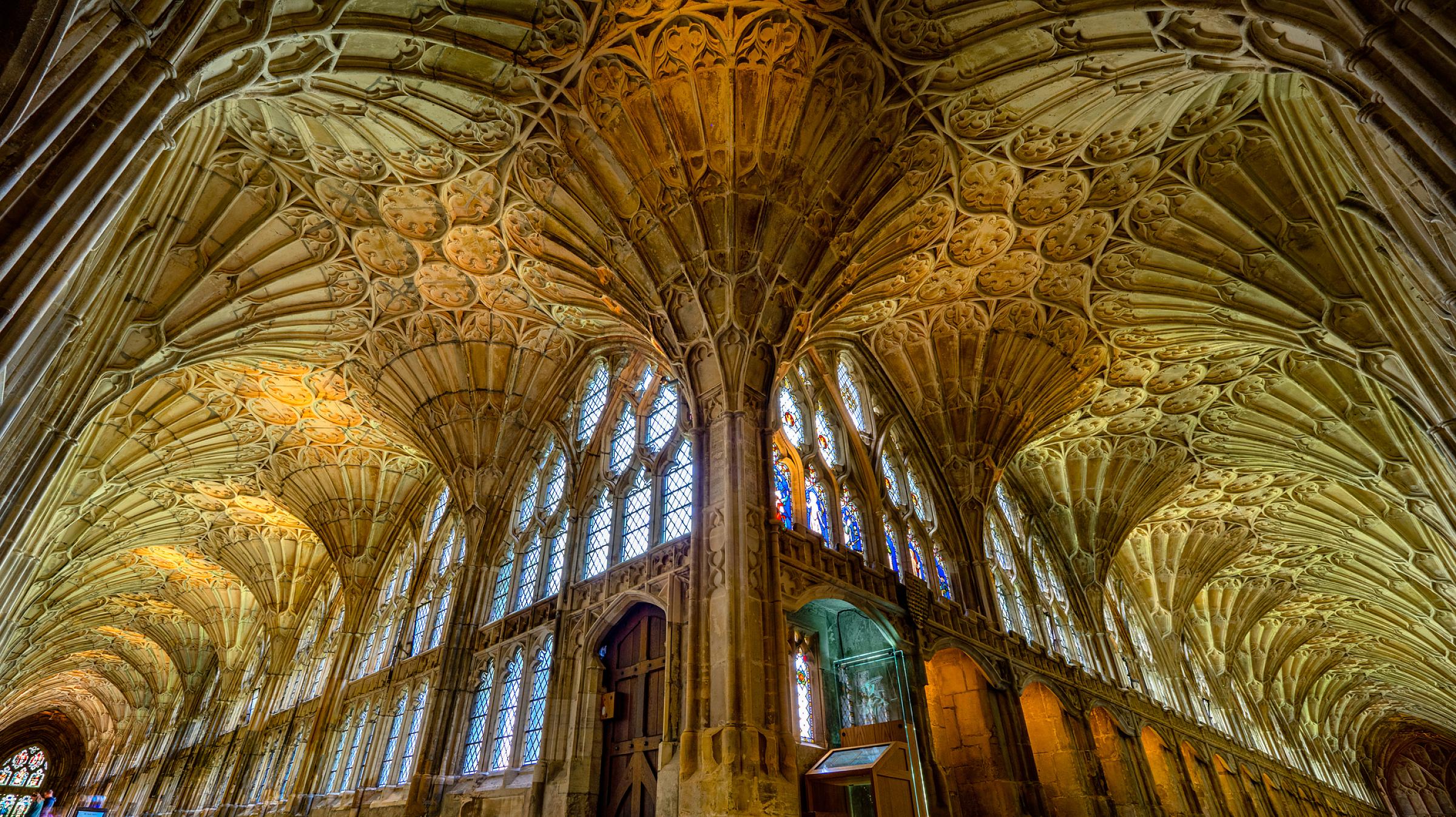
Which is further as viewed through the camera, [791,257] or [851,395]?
[851,395]

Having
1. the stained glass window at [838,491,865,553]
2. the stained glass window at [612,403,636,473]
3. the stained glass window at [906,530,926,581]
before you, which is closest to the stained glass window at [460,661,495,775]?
the stained glass window at [612,403,636,473]

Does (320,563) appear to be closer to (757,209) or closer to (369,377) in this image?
(369,377)

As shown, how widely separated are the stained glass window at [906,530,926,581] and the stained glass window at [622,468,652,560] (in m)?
5.47

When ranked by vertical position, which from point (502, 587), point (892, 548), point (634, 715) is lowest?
point (634, 715)

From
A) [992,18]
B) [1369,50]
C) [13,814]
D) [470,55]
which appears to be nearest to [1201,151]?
[992,18]

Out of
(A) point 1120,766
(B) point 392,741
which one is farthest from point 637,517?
(A) point 1120,766

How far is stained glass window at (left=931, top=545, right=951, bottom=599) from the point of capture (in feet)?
47.7

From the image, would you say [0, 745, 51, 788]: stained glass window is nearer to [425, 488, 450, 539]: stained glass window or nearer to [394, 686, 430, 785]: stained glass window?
[425, 488, 450, 539]: stained glass window

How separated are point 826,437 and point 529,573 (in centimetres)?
702

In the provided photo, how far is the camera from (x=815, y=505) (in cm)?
1273

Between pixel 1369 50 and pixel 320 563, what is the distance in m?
28.3

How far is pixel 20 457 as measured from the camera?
7887 millimetres

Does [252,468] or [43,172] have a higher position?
[252,468]

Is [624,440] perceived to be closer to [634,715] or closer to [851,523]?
[851,523]
